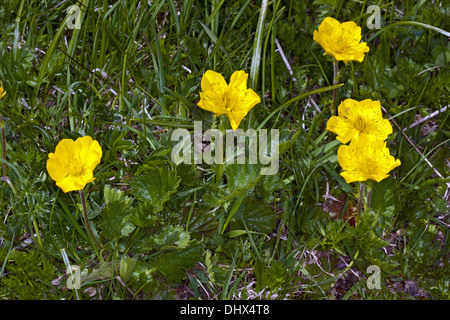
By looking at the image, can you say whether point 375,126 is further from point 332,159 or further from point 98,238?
point 98,238

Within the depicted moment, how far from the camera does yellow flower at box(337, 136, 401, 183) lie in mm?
1947

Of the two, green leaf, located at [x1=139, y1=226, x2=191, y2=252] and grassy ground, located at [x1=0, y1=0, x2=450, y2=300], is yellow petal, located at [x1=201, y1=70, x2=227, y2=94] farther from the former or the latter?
green leaf, located at [x1=139, y1=226, x2=191, y2=252]

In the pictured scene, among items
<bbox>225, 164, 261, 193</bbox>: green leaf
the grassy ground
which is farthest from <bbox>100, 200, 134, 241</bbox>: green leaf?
<bbox>225, 164, 261, 193</bbox>: green leaf

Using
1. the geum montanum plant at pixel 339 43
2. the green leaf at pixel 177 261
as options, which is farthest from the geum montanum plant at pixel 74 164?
the geum montanum plant at pixel 339 43

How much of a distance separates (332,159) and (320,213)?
Answer: 0.27 metres

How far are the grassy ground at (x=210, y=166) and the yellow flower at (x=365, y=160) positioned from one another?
213mm

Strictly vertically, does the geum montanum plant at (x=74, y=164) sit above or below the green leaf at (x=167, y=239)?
above

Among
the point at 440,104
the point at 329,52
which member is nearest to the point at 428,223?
the point at 440,104

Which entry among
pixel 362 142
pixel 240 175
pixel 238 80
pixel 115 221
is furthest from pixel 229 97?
pixel 115 221

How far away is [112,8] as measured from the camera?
2.51 meters

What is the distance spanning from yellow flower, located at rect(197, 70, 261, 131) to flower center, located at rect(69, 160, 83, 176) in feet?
1.71

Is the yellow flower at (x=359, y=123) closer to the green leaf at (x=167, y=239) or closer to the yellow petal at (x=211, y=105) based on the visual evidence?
the yellow petal at (x=211, y=105)

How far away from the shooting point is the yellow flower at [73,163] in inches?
72.4

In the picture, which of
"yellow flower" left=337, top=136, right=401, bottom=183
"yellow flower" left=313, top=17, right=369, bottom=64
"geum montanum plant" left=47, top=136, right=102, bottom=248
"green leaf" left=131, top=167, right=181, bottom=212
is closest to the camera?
"geum montanum plant" left=47, top=136, right=102, bottom=248
